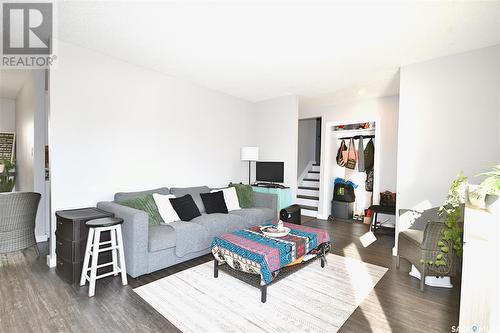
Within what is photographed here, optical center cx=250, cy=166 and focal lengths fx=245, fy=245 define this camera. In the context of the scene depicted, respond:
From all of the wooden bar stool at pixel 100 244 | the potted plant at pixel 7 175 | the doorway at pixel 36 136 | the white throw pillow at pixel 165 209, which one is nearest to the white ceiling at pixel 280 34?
the doorway at pixel 36 136

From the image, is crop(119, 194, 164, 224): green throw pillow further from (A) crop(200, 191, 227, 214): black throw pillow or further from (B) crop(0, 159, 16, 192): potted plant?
(B) crop(0, 159, 16, 192): potted plant

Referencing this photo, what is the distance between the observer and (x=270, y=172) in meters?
5.10

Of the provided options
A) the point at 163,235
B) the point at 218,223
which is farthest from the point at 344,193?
the point at 163,235

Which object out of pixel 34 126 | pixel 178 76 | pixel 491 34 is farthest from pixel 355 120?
pixel 34 126

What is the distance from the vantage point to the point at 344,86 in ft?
14.4

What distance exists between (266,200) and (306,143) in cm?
352

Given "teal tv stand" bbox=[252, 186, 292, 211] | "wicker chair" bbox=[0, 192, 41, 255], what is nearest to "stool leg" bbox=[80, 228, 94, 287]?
"wicker chair" bbox=[0, 192, 41, 255]

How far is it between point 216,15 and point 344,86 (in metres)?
2.86

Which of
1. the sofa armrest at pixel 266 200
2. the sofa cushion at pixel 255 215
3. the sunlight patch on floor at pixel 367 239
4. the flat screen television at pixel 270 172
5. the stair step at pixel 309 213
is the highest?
the flat screen television at pixel 270 172

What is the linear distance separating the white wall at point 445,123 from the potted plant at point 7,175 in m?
6.86

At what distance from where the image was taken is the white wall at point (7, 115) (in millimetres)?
5945

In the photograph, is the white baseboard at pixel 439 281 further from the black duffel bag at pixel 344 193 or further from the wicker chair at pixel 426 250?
the black duffel bag at pixel 344 193

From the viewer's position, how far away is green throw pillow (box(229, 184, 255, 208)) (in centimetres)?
443

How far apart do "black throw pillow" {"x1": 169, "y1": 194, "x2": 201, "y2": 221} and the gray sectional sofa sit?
11 centimetres
